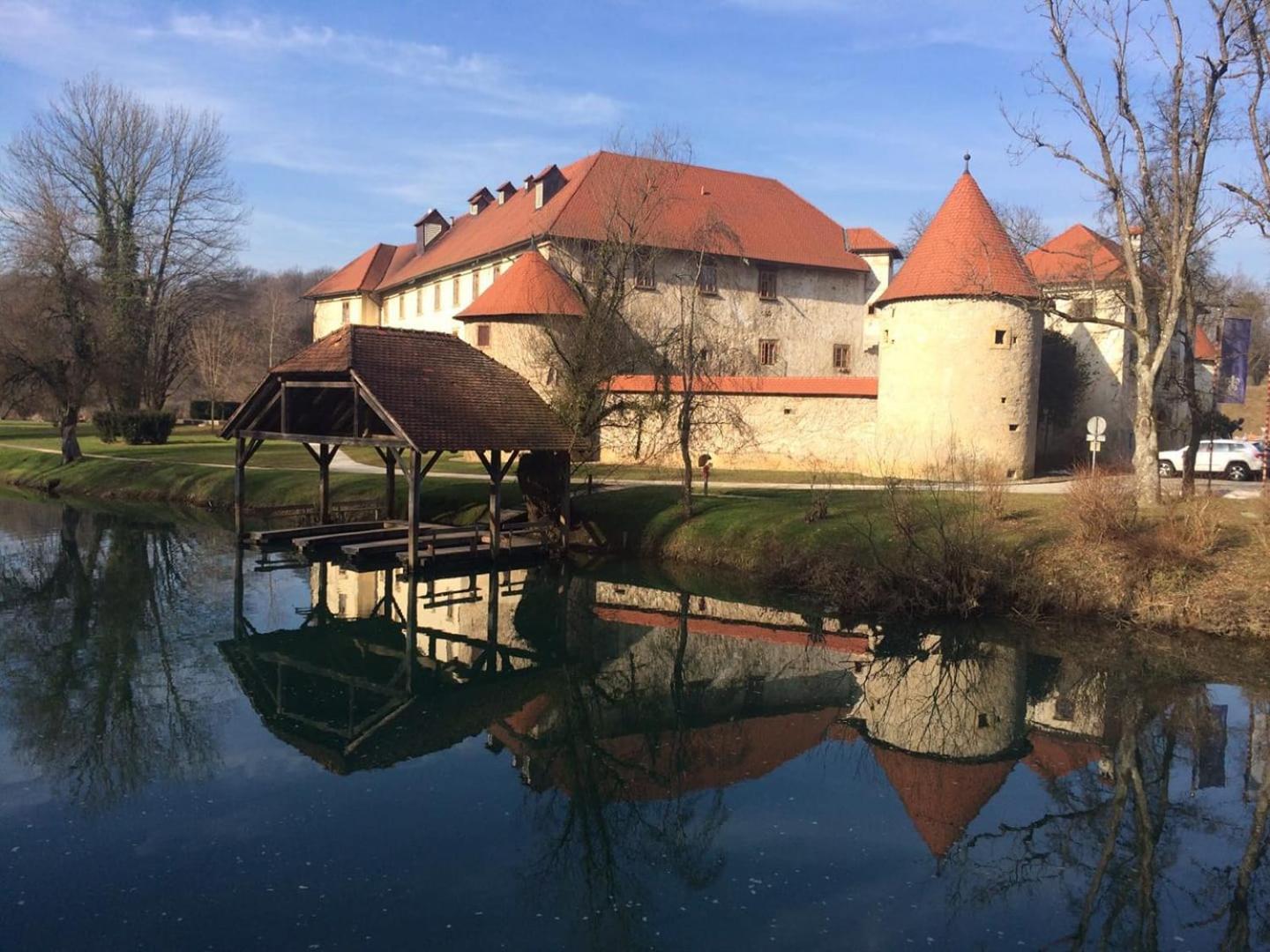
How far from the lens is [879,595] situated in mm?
15086

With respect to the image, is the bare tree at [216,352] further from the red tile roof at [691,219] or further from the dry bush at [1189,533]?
the dry bush at [1189,533]

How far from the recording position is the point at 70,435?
31984mm

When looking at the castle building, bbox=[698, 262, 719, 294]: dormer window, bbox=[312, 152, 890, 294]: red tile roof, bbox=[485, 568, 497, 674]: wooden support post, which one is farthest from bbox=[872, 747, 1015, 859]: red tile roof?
bbox=[698, 262, 719, 294]: dormer window

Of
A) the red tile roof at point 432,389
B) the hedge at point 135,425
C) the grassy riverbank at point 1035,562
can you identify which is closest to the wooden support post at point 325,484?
the red tile roof at point 432,389

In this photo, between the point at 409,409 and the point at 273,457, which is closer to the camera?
the point at 409,409

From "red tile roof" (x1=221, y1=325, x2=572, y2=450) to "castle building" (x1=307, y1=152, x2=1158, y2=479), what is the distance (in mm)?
2611

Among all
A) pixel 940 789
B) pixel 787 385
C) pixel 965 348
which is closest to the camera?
pixel 940 789

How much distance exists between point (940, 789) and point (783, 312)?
31.3 meters

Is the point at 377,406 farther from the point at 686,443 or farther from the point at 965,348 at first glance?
the point at 965,348

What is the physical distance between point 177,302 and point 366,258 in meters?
11.7

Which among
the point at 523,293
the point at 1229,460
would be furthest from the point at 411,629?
the point at 1229,460

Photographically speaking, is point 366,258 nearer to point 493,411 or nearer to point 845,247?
point 845,247

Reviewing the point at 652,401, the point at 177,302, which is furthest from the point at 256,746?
the point at 177,302

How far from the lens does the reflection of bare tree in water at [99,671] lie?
28.8 ft
